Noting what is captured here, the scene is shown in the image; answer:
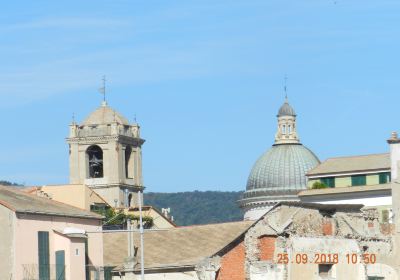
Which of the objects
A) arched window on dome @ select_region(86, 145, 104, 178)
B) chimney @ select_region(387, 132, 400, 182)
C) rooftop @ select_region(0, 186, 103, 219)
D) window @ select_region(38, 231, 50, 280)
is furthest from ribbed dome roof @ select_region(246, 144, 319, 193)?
window @ select_region(38, 231, 50, 280)

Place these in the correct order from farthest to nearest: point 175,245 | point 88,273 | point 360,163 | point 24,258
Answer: point 360,163 < point 175,245 < point 88,273 < point 24,258

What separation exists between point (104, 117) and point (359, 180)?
239ft

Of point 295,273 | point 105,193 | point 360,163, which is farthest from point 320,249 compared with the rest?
point 105,193

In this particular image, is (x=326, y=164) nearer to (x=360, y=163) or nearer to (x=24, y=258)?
(x=360, y=163)

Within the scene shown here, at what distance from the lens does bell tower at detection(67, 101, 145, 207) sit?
159000 millimetres

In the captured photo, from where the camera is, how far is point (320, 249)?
65.9m

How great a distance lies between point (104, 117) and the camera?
530 feet

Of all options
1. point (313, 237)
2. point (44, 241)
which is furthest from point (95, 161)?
point (44, 241)

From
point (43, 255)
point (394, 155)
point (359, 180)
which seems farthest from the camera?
point (359, 180)

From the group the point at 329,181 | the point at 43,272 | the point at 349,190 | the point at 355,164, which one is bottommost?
the point at 43,272

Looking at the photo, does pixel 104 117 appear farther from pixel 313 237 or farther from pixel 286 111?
pixel 313 237

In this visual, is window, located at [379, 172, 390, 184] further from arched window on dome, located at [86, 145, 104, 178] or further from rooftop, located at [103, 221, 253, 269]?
arched window on dome, located at [86, 145, 104, 178]

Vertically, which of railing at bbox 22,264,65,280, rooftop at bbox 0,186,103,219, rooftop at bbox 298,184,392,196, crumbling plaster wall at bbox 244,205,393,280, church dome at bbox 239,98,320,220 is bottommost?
railing at bbox 22,264,65,280

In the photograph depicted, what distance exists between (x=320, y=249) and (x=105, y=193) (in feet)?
305
